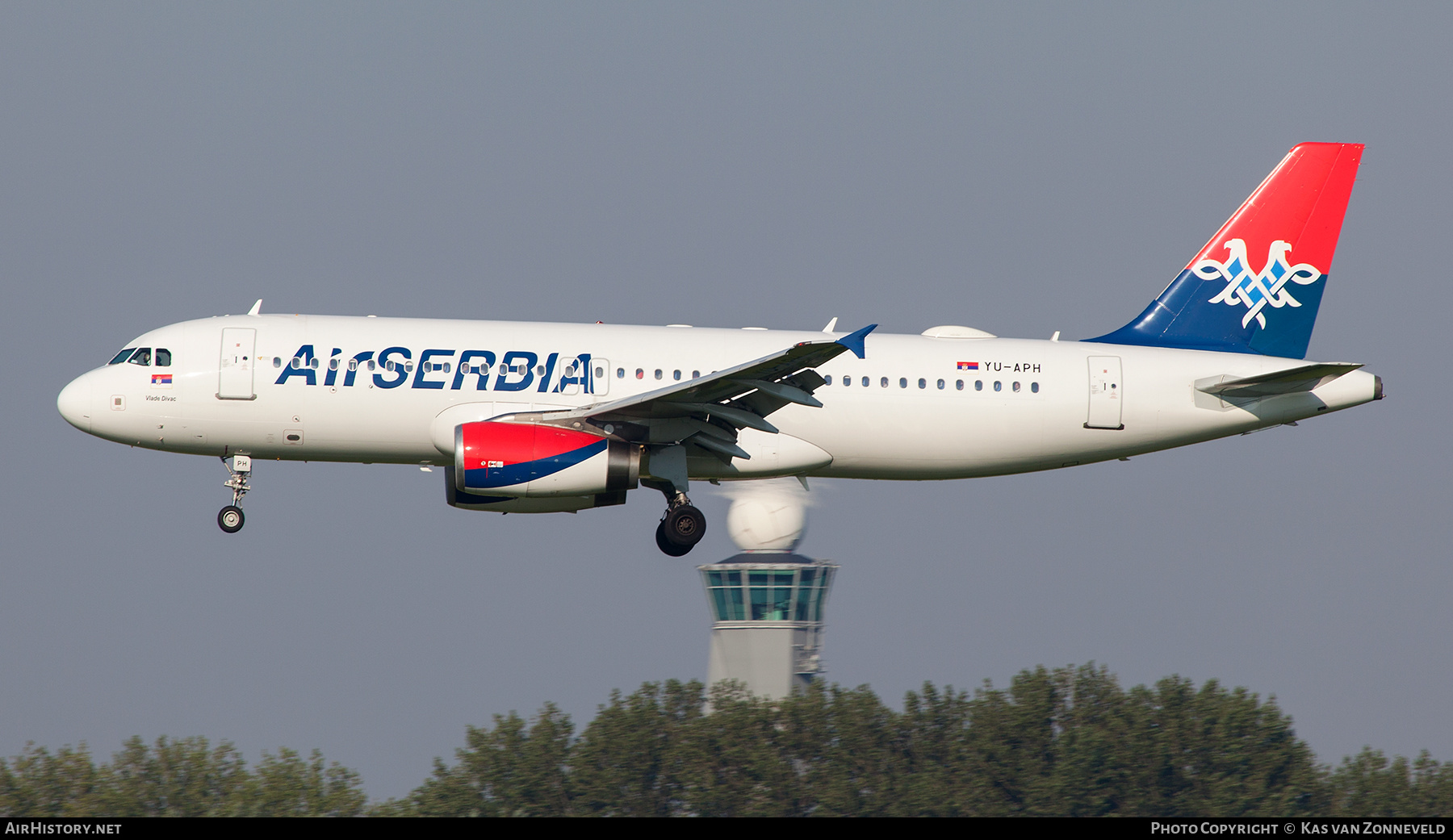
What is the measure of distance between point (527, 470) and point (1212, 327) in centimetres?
1512

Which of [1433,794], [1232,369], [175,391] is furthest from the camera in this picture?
[1433,794]

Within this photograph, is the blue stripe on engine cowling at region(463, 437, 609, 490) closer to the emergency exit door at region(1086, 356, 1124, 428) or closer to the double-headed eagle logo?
the emergency exit door at region(1086, 356, 1124, 428)

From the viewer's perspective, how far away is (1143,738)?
222 ft

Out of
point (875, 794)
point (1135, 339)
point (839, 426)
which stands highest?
point (1135, 339)

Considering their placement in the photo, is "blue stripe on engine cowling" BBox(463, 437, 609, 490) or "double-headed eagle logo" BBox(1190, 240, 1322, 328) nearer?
"blue stripe on engine cowling" BBox(463, 437, 609, 490)

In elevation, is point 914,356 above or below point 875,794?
above

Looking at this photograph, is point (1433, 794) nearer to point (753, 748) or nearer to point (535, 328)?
point (753, 748)

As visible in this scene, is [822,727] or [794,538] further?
[794,538]

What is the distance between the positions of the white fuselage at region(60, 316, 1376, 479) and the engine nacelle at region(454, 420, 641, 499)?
2.89 feet

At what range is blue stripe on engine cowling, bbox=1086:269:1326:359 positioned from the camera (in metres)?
32.3

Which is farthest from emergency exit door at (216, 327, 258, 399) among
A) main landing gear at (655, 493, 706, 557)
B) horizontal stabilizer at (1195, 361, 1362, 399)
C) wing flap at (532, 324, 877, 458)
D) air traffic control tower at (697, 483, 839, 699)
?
air traffic control tower at (697, 483, 839, 699)

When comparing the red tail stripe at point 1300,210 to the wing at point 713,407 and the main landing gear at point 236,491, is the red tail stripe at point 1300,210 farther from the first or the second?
the main landing gear at point 236,491

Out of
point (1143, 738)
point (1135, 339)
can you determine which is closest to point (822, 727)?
point (1143, 738)
